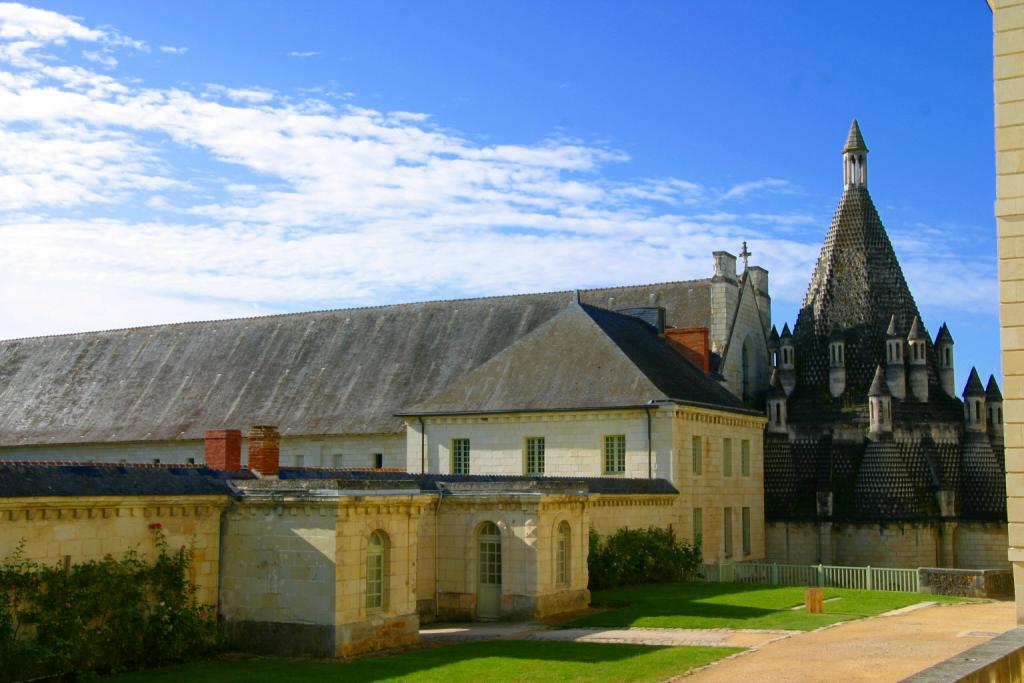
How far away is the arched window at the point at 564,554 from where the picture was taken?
73.3 feet

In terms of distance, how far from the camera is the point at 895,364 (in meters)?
39.2

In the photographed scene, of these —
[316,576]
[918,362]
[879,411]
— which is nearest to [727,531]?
[879,411]

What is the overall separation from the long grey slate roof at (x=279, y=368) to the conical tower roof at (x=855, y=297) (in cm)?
519

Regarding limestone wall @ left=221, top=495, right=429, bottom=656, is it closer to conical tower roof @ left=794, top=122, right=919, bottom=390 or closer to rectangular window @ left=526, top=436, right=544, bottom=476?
rectangular window @ left=526, top=436, right=544, bottom=476

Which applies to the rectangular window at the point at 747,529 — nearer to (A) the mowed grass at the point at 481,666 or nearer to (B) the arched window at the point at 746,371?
(B) the arched window at the point at 746,371

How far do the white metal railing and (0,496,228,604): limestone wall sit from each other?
14.8 m

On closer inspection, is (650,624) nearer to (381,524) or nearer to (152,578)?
(381,524)

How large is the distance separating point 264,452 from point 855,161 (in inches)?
1184

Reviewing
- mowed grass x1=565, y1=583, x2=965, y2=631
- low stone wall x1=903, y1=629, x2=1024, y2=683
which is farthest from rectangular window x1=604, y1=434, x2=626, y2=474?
low stone wall x1=903, y1=629, x2=1024, y2=683

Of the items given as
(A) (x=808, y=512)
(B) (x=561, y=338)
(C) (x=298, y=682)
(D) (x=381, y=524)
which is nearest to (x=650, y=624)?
(D) (x=381, y=524)

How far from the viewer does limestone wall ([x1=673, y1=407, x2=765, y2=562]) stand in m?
30.2

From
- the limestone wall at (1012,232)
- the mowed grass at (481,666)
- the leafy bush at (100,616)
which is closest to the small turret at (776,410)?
the mowed grass at (481,666)

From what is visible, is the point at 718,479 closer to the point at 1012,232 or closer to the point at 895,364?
the point at 895,364

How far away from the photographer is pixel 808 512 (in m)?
37.1
